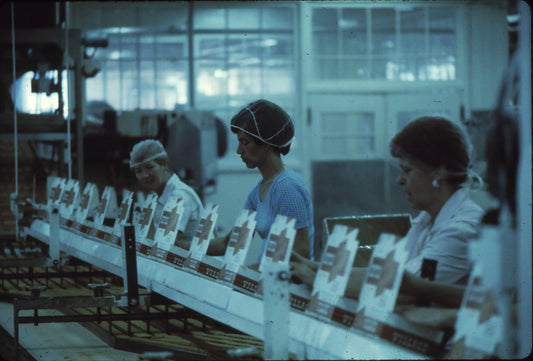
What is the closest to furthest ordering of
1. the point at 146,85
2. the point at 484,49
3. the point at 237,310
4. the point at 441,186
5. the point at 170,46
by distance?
the point at 441,186, the point at 237,310, the point at 146,85, the point at 170,46, the point at 484,49

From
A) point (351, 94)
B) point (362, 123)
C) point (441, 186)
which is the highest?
point (351, 94)

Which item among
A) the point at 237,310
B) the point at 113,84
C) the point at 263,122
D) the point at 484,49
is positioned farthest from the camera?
the point at 484,49

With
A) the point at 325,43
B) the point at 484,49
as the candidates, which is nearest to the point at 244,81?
the point at 325,43

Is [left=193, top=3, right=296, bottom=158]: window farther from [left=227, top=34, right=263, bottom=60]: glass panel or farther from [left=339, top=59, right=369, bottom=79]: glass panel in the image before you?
[left=339, top=59, right=369, bottom=79]: glass panel

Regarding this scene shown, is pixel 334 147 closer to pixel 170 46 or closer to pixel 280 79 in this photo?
pixel 280 79

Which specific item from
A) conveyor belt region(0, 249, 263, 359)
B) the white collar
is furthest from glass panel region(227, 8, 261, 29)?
conveyor belt region(0, 249, 263, 359)

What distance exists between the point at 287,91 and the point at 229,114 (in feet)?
2.78

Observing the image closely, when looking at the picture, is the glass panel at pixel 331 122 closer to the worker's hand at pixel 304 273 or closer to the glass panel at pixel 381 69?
the glass panel at pixel 381 69

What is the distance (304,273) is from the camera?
1743 mm

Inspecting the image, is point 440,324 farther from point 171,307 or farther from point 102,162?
point 102,162

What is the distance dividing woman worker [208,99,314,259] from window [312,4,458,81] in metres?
7.32

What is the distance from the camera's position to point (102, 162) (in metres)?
6.92

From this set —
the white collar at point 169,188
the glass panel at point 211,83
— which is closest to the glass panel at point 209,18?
the glass panel at point 211,83

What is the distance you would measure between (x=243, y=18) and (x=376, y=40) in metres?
1.80
